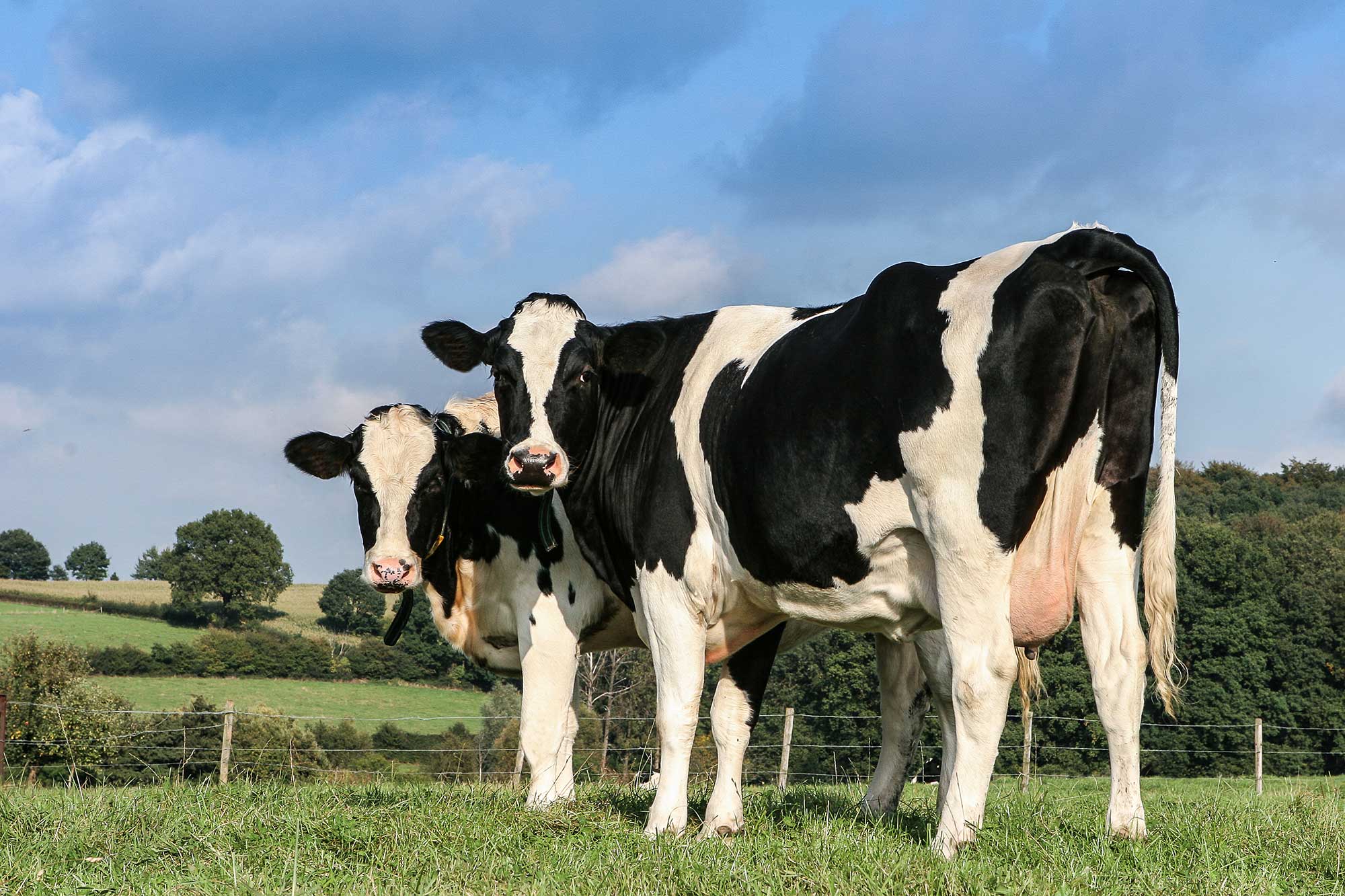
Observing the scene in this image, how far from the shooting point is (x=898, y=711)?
7578 mm

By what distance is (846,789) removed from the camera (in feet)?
32.1

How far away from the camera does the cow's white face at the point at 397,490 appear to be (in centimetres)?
819

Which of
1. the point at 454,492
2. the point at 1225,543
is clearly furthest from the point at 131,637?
the point at 454,492

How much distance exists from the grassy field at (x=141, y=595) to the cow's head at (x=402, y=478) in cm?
6831

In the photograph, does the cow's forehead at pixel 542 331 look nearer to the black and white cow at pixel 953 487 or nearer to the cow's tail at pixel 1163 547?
the black and white cow at pixel 953 487

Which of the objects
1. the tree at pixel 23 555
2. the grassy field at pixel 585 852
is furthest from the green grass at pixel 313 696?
the tree at pixel 23 555

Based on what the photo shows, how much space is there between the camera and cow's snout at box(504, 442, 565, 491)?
6.64 m

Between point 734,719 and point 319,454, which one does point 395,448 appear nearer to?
point 319,454

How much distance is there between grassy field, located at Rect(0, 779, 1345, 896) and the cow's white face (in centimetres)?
172

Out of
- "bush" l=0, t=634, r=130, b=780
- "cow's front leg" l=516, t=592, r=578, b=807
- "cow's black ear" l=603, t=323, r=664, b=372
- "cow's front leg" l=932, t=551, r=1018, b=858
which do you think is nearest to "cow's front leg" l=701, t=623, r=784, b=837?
"cow's front leg" l=516, t=592, r=578, b=807

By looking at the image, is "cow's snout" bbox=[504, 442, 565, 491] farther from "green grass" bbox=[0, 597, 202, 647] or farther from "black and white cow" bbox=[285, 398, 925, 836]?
"green grass" bbox=[0, 597, 202, 647]

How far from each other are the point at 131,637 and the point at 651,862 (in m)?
68.7

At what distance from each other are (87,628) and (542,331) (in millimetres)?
67905

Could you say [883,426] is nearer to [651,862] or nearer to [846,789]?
[651,862]
